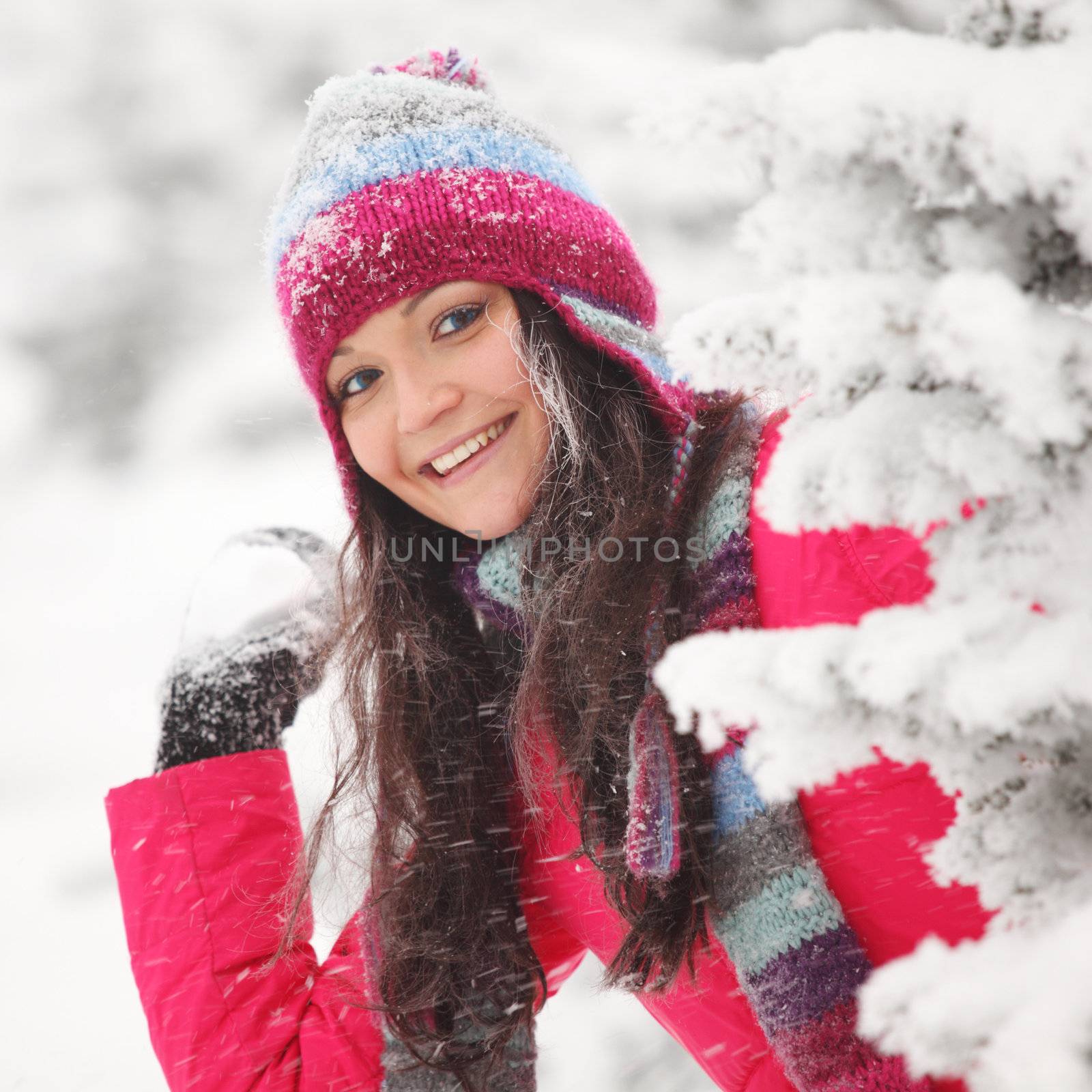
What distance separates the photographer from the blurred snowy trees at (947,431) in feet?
1.21

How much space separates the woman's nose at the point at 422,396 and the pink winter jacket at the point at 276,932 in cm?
49

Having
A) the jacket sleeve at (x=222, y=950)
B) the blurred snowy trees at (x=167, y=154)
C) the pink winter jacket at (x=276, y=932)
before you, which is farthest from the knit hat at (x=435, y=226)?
the blurred snowy trees at (x=167, y=154)

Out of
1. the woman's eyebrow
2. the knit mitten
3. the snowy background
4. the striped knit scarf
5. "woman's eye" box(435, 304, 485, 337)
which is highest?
the snowy background

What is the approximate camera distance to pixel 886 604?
0.97 m

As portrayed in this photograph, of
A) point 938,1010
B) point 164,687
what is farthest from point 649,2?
point 938,1010

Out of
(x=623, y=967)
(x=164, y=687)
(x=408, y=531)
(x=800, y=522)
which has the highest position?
(x=408, y=531)

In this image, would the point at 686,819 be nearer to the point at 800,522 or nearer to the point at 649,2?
the point at 800,522

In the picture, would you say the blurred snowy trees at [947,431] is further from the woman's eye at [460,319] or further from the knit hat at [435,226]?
the woman's eye at [460,319]

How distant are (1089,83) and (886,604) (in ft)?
2.22

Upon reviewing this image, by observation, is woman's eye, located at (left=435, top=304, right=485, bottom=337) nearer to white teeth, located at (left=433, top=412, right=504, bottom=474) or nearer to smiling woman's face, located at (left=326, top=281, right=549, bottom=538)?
smiling woman's face, located at (left=326, top=281, right=549, bottom=538)

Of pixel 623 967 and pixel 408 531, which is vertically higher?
pixel 408 531

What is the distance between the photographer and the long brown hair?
1.18 metres

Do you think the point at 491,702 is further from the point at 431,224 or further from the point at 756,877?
the point at 431,224

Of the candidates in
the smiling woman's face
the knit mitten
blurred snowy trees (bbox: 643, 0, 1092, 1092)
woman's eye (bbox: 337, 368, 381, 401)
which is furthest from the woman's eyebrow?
blurred snowy trees (bbox: 643, 0, 1092, 1092)
